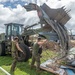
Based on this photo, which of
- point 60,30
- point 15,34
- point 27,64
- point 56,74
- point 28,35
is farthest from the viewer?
point 15,34

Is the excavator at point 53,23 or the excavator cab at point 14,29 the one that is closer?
the excavator at point 53,23

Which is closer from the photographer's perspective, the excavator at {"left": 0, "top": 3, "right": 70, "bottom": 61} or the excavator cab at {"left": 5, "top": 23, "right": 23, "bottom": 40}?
the excavator at {"left": 0, "top": 3, "right": 70, "bottom": 61}

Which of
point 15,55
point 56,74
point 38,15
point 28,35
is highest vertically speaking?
point 38,15

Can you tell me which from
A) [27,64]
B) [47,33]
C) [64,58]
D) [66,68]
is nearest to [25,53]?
[27,64]

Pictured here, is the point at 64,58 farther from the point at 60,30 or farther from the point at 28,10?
the point at 28,10

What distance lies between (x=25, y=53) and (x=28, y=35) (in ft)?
7.69

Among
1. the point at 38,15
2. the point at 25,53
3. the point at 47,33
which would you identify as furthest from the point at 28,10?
the point at 25,53

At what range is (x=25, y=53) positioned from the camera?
13.4 meters

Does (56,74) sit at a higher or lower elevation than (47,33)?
lower

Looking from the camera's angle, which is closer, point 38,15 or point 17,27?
point 38,15

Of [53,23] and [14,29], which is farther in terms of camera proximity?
[14,29]

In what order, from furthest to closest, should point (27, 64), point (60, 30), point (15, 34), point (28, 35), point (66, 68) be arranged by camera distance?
point (15, 34) → point (28, 35) → point (27, 64) → point (60, 30) → point (66, 68)

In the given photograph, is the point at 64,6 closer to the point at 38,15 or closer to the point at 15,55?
the point at 38,15

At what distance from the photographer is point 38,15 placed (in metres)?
12.1
